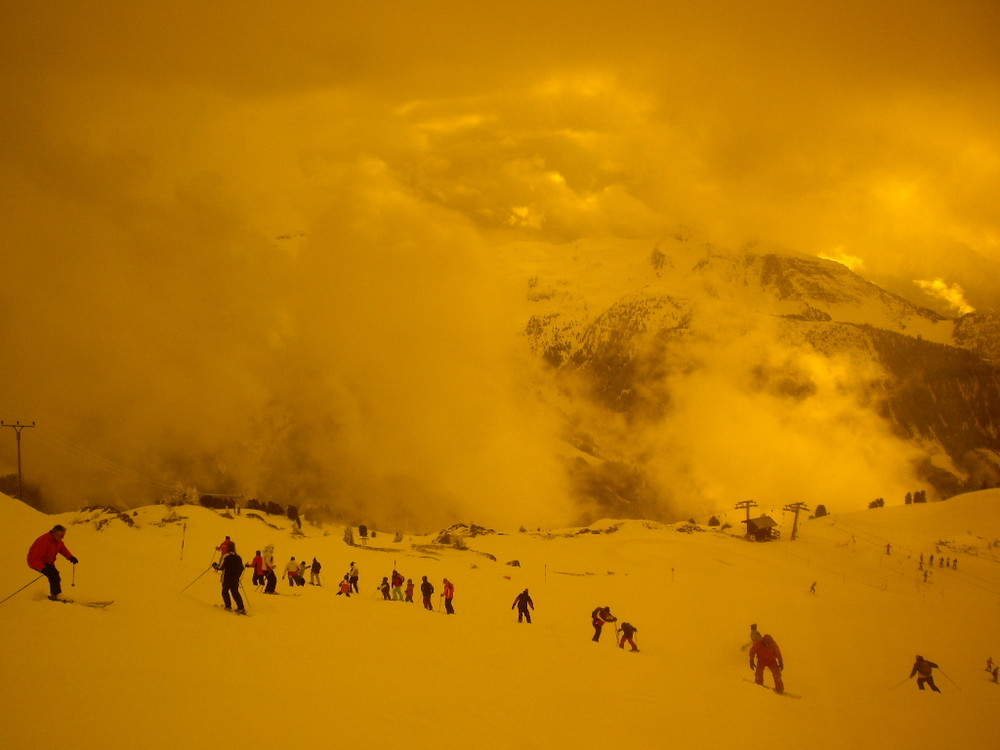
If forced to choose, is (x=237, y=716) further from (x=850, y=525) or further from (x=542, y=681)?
(x=850, y=525)

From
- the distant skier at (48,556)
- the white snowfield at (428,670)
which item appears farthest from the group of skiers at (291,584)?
the white snowfield at (428,670)

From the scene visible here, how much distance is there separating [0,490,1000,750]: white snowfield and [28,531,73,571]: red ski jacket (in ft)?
2.37

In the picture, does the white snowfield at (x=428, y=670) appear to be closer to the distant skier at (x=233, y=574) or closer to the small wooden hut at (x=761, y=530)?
the distant skier at (x=233, y=574)

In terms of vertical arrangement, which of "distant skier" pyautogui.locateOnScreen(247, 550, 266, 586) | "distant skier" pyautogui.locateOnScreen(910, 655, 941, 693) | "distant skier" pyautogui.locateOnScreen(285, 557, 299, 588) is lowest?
"distant skier" pyautogui.locateOnScreen(910, 655, 941, 693)

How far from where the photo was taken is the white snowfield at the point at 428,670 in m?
8.48

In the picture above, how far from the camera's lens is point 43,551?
12.5 meters

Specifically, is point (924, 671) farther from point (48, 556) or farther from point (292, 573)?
point (48, 556)

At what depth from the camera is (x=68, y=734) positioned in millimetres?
7129

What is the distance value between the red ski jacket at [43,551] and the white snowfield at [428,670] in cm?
72

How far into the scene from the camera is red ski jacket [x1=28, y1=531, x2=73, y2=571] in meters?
12.4

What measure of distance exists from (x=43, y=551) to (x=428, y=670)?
7447 millimetres

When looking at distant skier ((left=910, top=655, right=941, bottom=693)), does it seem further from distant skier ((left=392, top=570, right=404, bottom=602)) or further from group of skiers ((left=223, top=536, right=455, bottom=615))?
distant skier ((left=392, top=570, right=404, bottom=602))

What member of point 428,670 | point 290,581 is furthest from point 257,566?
point 428,670

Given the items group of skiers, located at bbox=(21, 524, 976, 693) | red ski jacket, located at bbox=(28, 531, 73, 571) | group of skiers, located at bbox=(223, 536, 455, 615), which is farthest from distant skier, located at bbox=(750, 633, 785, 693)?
red ski jacket, located at bbox=(28, 531, 73, 571)
